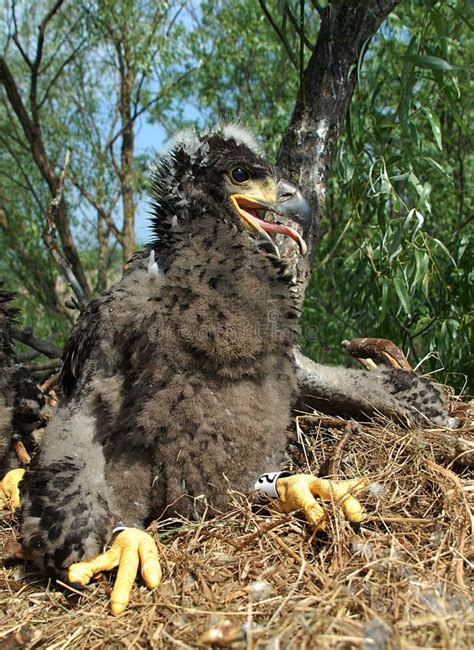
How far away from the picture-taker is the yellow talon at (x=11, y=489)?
2725 millimetres

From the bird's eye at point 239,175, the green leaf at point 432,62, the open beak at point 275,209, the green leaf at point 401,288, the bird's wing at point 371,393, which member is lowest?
the bird's wing at point 371,393

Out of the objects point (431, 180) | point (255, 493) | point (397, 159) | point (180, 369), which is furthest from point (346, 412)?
point (431, 180)

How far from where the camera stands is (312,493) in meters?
2.25

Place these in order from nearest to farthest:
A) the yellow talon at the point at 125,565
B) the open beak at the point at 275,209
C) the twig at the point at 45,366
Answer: the yellow talon at the point at 125,565 < the open beak at the point at 275,209 < the twig at the point at 45,366

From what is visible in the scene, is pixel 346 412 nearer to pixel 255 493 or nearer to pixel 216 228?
pixel 255 493

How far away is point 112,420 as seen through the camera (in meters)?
2.32

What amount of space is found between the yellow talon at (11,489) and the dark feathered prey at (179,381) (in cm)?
56

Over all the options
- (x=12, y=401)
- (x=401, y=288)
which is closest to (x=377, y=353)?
(x=401, y=288)

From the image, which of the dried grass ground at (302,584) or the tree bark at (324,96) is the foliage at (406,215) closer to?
the tree bark at (324,96)

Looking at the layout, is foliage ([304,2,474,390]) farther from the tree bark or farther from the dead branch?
the dead branch

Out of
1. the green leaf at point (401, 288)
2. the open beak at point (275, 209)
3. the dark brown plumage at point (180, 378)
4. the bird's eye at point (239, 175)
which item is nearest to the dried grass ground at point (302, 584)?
the dark brown plumage at point (180, 378)

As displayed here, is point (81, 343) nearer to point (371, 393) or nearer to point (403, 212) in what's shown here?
point (371, 393)

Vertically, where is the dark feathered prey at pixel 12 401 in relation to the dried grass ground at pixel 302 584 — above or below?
above

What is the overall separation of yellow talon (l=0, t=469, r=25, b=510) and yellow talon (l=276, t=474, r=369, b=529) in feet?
4.30
